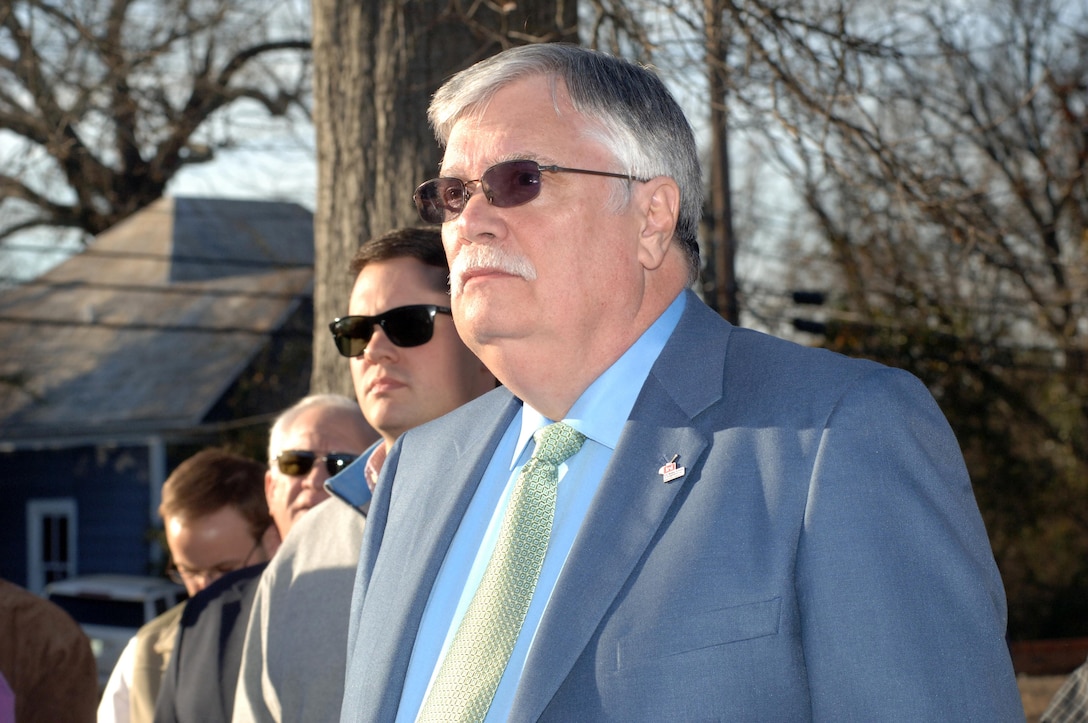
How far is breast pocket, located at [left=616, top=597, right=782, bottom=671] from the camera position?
5.54 feet

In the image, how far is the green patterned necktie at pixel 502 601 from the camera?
75.8 inches

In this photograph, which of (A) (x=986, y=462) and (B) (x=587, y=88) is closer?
(B) (x=587, y=88)

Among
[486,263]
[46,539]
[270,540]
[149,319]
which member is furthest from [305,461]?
[46,539]

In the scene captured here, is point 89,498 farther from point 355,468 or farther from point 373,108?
point 355,468

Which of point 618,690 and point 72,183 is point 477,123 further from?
point 72,183

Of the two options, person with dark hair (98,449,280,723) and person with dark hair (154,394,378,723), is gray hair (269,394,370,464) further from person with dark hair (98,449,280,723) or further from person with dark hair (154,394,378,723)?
person with dark hair (98,449,280,723)

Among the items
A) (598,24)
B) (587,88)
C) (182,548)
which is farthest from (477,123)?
(598,24)

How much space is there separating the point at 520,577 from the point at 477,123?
2.90 feet

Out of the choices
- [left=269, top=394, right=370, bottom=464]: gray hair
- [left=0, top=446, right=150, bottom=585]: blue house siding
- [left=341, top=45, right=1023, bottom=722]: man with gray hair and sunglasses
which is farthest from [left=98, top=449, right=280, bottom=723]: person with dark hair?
[left=0, top=446, right=150, bottom=585]: blue house siding

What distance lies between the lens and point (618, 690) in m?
1.72

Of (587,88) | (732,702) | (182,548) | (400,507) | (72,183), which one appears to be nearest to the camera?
(732,702)

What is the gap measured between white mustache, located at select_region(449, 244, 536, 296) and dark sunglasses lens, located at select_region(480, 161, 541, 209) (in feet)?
0.30

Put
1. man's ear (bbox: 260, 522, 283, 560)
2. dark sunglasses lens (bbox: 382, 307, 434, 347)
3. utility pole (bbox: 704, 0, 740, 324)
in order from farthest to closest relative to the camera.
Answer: utility pole (bbox: 704, 0, 740, 324) < man's ear (bbox: 260, 522, 283, 560) < dark sunglasses lens (bbox: 382, 307, 434, 347)

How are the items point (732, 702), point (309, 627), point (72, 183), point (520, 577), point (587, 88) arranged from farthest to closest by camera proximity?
point (72, 183), point (309, 627), point (587, 88), point (520, 577), point (732, 702)
